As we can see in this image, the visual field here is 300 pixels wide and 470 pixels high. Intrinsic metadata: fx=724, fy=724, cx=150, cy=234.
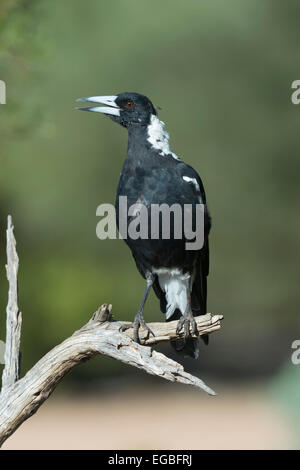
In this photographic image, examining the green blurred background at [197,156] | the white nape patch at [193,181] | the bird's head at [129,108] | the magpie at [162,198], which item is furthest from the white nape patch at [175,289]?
the green blurred background at [197,156]

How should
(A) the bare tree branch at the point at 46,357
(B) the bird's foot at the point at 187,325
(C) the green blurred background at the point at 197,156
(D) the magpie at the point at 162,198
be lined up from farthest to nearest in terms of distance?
(C) the green blurred background at the point at 197,156, (D) the magpie at the point at 162,198, (B) the bird's foot at the point at 187,325, (A) the bare tree branch at the point at 46,357

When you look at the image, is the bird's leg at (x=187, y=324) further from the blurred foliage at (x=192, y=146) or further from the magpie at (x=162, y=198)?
the blurred foliage at (x=192, y=146)

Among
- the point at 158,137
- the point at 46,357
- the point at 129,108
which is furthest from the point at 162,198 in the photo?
the point at 46,357

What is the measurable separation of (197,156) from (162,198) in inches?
236

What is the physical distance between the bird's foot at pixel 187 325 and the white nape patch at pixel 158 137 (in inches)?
32.3

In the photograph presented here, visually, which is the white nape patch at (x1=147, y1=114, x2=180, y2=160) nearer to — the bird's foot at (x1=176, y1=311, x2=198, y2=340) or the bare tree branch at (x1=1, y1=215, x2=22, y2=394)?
the bird's foot at (x1=176, y1=311, x2=198, y2=340)

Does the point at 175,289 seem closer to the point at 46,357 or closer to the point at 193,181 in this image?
the point at 193,181

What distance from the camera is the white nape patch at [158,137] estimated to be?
3.66 metres

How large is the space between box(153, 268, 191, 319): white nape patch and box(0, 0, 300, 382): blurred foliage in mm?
4472

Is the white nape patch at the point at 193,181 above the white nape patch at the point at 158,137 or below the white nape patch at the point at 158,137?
below

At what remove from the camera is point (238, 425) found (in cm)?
829

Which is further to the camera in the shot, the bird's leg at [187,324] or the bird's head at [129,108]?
the bird's head at [129,108]

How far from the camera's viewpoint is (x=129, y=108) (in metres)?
3.75

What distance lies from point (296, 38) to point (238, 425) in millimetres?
5101
